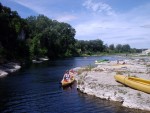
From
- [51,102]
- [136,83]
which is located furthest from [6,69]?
[136,83]

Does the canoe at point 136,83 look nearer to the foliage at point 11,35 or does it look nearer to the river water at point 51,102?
the river water at point 51,102

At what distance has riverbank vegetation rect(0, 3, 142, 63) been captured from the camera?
91812 millimetres

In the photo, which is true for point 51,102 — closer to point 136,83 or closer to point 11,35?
point 136,83

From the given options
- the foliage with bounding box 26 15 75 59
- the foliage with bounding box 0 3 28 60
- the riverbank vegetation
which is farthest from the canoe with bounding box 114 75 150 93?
the foliage with bounding box 26 15 75 59

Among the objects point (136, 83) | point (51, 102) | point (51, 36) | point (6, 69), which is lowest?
point (51, 102)

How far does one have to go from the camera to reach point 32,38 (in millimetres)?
126750

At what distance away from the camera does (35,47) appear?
357 ft

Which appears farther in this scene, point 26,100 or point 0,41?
point 0,41

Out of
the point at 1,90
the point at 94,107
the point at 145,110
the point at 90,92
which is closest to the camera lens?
the point at 145,110

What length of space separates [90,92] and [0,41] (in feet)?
198

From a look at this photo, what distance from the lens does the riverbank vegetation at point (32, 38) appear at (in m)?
91.8

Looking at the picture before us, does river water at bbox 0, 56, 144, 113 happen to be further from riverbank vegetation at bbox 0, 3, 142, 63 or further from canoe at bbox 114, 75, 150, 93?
riverbank vegetation at bbox 0, 3, 142, 63

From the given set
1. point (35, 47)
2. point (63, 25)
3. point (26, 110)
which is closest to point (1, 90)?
point (26, 110)

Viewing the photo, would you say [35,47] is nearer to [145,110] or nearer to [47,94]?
[47,94]
